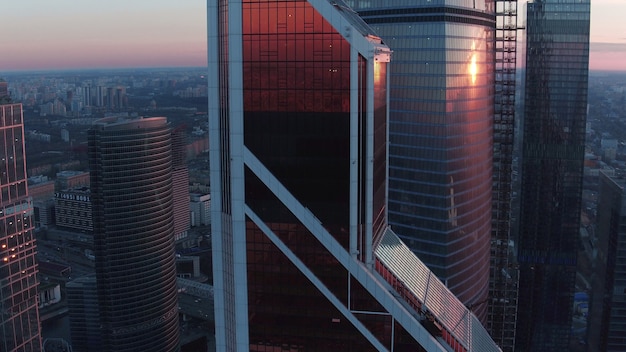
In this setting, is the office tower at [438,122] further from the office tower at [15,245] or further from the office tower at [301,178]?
the office tower at [15,245]

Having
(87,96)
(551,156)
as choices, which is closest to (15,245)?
(551,156)

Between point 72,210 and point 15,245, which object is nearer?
point 15,245

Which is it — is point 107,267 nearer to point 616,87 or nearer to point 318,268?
point 318,268

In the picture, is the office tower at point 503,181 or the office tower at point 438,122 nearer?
the office tower at point 438,122

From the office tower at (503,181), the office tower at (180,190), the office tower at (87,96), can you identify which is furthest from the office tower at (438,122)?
the office tower at (87,96)

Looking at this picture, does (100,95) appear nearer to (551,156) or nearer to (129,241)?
(129,241)

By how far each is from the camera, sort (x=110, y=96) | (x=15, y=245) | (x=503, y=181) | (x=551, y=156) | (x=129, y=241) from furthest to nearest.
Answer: (x=110, y=96) → (x=551, y=156) → (x=129, y=241) → (x=503, y=181) → (x=15, y=245)

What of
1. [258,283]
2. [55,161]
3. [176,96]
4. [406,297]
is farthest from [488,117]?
[55,161]
